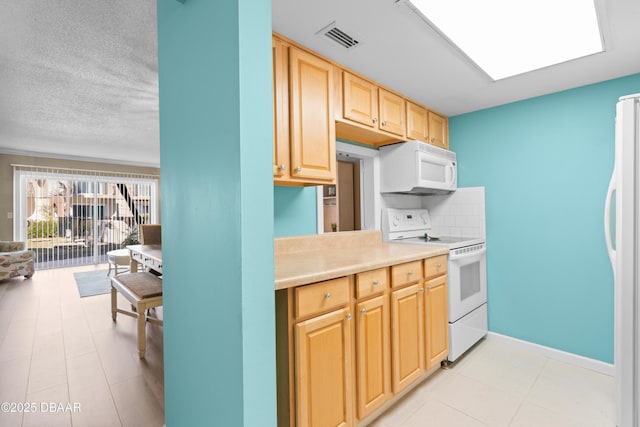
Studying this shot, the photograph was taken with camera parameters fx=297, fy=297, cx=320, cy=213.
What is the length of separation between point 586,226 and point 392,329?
74.0 inches

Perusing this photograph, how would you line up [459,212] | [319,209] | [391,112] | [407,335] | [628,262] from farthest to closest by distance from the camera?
[459,212], [391,112], [319,209], [407,335], [628,262]

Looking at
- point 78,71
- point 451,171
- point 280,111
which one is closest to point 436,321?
point 451,171

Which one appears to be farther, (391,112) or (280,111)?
(391,112)

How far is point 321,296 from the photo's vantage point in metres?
1.34

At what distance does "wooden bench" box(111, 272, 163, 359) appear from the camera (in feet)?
7.98

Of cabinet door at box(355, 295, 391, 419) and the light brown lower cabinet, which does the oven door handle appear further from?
cabinet door at box(355, 295, 391, 419)

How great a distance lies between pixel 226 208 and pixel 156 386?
184cm

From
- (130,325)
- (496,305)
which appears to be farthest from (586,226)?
(130,325)

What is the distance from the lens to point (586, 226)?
Result: 2.34 meters

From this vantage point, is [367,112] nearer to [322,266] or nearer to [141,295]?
[322,266]

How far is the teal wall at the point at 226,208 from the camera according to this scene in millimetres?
872

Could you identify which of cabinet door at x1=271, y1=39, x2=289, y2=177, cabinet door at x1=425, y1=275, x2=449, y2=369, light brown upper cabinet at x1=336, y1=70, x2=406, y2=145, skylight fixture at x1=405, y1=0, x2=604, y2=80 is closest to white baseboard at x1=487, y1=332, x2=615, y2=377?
cabinet door at x1=425, y1=275, x2=449, y2=369

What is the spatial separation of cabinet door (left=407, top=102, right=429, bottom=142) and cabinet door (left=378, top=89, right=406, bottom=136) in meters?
0.10

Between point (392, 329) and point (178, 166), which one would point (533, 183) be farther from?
point (178, 166)
